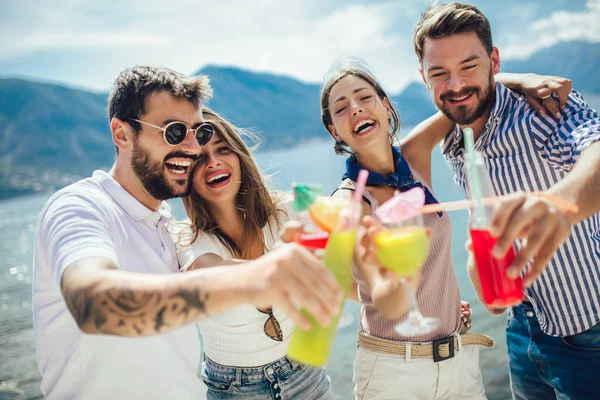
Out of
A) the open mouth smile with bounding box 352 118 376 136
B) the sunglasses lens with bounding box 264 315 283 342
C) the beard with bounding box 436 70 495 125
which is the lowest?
the sunglasses lens with bounding box 264 315 283 342

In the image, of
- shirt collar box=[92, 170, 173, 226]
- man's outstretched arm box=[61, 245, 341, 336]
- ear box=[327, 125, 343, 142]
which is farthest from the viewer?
ear box=[327, 125, 343, 142]

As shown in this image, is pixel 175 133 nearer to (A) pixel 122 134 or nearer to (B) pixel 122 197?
(A) pixel 122 134

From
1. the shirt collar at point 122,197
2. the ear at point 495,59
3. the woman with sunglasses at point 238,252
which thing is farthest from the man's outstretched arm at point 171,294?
the ear at point 495,59

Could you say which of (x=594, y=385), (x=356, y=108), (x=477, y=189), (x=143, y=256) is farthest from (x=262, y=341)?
(x=594, y=385)

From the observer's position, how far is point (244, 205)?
157 inches

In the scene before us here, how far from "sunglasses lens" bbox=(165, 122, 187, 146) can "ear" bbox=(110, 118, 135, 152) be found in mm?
292

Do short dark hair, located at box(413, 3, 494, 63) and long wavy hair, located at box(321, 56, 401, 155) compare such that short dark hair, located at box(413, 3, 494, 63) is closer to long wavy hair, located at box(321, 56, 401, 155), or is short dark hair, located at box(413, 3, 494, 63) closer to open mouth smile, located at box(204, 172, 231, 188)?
long wavy hair, located at box(321, 56, 401, 155)

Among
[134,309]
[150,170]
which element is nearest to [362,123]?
[150,170]

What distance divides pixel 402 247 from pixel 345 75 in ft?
7.67

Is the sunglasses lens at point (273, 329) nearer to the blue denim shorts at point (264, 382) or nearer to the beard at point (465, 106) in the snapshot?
the blue denim shorts at point (264, 382)

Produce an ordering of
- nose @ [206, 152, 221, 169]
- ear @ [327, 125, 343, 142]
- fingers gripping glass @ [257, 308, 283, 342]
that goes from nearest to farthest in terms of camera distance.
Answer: fingers gripping glass @ [257, 308, 283, 342], nose @ [206, 152, 221, 169], ear @ [327, 125, 343, 142]

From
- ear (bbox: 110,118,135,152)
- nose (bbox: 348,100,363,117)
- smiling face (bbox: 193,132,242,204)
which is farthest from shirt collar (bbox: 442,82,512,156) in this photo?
ear (bbox: 110,118,135,152)

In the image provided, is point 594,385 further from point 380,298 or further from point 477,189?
point 477,189

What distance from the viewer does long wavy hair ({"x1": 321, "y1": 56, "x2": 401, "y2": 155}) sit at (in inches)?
149
